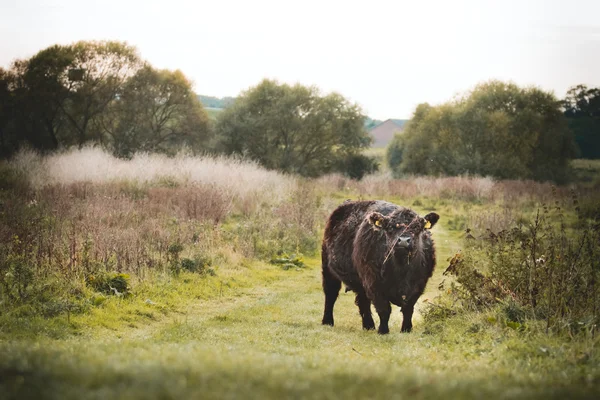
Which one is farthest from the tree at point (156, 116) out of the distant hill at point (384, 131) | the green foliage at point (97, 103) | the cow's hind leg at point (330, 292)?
the distant hill at point (384, 131)

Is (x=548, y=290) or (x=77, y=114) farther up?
(x=77, y=114)

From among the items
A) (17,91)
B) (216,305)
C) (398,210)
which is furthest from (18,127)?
(398,210)

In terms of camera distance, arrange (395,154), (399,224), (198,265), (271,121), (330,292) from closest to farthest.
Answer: (399,224)
(330,292)
(198,265)
(271,121)
(395,154)

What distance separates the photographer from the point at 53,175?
81.8 ft

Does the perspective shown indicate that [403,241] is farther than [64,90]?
No

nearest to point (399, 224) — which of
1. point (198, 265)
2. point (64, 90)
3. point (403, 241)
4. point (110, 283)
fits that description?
point (403, 241)

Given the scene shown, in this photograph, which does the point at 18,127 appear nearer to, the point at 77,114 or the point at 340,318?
the point at 77,114

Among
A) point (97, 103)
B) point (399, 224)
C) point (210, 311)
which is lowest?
point (210, 311)

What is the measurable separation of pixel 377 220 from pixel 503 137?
47.3m

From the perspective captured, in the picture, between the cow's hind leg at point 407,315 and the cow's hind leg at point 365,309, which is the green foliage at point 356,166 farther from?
the cow's hind leg at point 407,315

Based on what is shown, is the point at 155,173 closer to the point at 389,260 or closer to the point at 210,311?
the point at 210,311

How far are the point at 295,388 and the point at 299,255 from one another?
50.8 feet

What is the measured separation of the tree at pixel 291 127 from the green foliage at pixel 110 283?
37675 millimetres

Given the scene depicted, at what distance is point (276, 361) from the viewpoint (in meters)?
5.08
